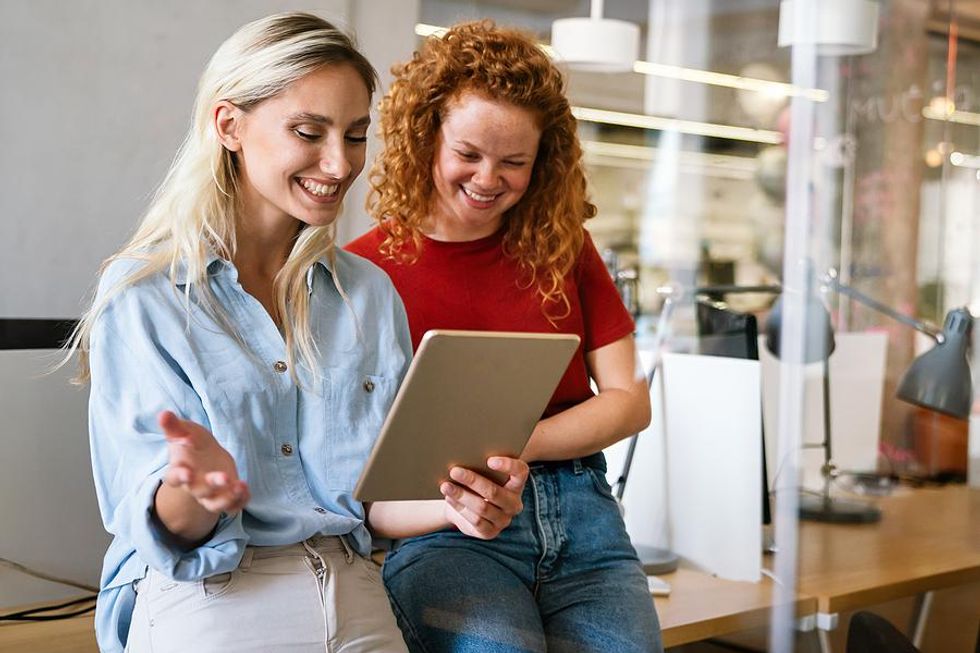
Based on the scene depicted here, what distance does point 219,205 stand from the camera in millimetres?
1396

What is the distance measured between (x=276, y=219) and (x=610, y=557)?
0.63 meters

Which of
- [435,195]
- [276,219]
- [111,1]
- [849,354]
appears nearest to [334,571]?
[276,219]

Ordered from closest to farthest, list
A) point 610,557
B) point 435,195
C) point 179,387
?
1. point 179,387
2. point 610,557
3. point 435,195

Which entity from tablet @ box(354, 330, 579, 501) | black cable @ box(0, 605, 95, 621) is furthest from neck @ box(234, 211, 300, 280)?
black cable @ box(0, 605, 95, 621)

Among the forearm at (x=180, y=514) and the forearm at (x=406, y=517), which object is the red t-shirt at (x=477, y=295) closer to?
the forearm at (x=406, y=517)

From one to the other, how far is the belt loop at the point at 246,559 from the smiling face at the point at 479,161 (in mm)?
621

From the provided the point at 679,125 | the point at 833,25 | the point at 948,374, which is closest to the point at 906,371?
the point at 948,374

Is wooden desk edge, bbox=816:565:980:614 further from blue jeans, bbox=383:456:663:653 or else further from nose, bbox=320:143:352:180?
nose, bbox=320:143:352:180

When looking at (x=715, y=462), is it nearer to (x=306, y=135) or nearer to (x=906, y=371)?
(x=906, y=371)

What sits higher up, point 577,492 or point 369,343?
point 369,343

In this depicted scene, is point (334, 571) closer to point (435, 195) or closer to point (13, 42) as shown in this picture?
point (435, 195)

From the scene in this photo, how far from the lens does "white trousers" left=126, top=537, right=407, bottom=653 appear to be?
48.8 inches

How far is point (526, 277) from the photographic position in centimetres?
177

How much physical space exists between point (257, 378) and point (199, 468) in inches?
10.2
